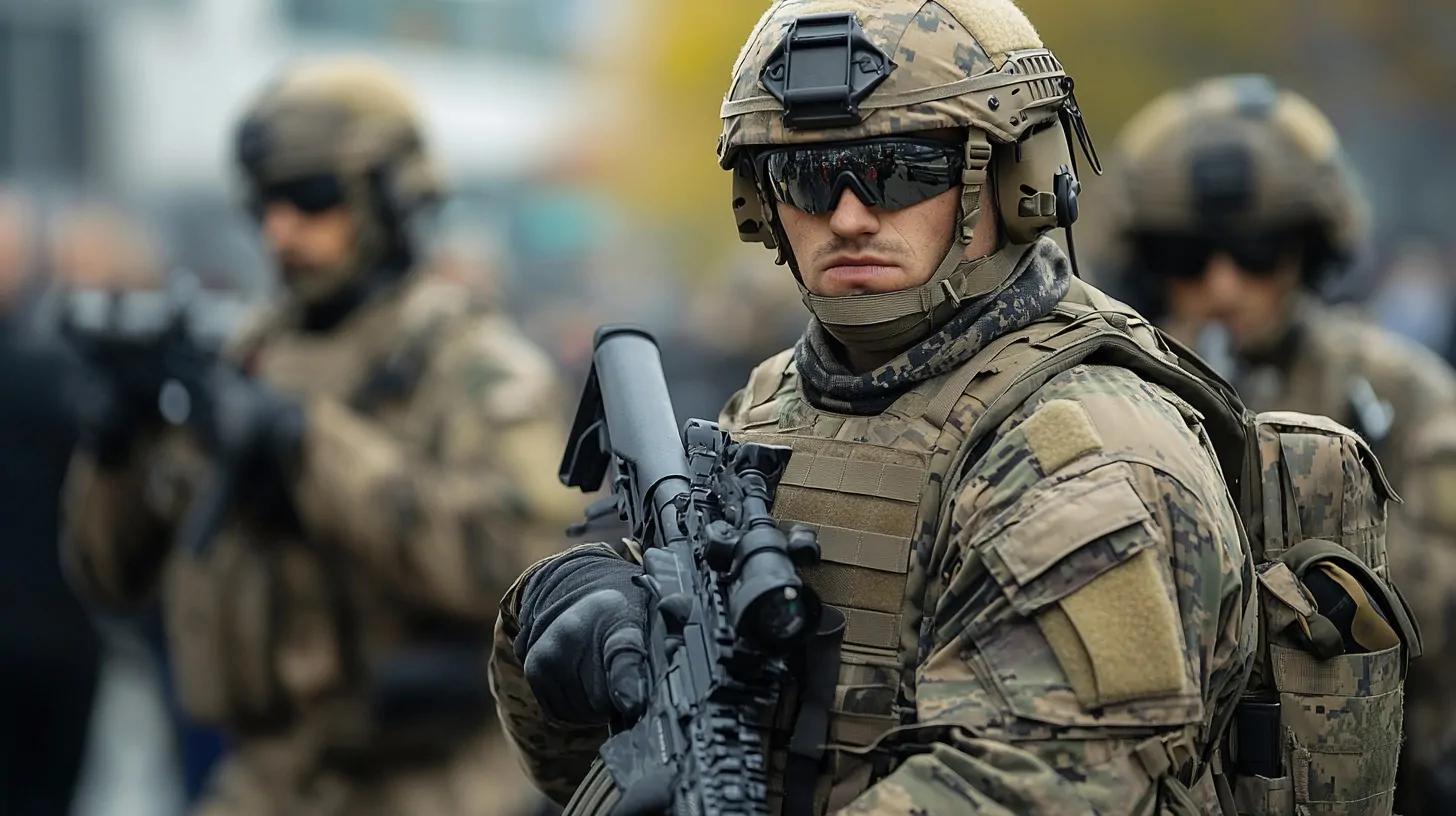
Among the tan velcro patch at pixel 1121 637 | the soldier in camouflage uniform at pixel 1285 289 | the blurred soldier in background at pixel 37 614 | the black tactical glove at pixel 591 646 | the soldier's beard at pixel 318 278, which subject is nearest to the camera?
the tan velcro patch at pixel 1121 637

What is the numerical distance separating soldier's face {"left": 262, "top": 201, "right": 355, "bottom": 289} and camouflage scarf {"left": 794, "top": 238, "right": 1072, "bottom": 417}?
11.2 ft

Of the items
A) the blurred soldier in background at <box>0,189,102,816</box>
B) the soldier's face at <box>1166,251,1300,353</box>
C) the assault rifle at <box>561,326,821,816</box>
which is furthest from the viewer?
the blurred soldier in background at <box>0,189,102,816</box>

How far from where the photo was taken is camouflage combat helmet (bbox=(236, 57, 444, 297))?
6230mm

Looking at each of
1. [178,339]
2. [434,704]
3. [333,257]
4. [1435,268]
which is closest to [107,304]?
[178,339]

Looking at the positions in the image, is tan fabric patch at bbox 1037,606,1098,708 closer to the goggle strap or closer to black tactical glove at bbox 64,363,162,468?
the goggle strap

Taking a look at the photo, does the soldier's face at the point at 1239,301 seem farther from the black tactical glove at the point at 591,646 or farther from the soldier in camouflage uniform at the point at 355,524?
the black tactical glove at the point at 591,646

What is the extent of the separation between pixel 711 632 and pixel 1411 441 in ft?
12.0

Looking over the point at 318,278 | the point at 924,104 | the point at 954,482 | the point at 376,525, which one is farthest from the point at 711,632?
the point at 318,278

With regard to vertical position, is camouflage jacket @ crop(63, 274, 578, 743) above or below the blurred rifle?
below

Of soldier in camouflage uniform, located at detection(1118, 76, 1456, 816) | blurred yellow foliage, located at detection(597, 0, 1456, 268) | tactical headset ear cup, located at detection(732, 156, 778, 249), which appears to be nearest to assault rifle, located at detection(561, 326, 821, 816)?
tactical headset ear cup, located at detection(732, 156, 778, 249)

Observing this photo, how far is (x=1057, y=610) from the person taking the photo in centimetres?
→ 252

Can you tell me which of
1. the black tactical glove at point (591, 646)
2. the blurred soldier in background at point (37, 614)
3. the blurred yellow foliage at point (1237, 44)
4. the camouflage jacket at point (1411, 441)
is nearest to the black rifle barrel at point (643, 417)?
the black tactical glove at point (591, 646)

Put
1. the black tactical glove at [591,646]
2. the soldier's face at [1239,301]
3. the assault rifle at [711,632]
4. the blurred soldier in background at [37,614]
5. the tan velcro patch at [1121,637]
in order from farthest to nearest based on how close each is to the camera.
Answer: the blurred soldier in background at [37,614] → the soldier's face at [1239,301] → the black tactical glove at [591,646] → the assault rifle at [711,632] → the tan velcro patch at [1121,637]

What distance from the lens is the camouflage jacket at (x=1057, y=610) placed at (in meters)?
2.48
